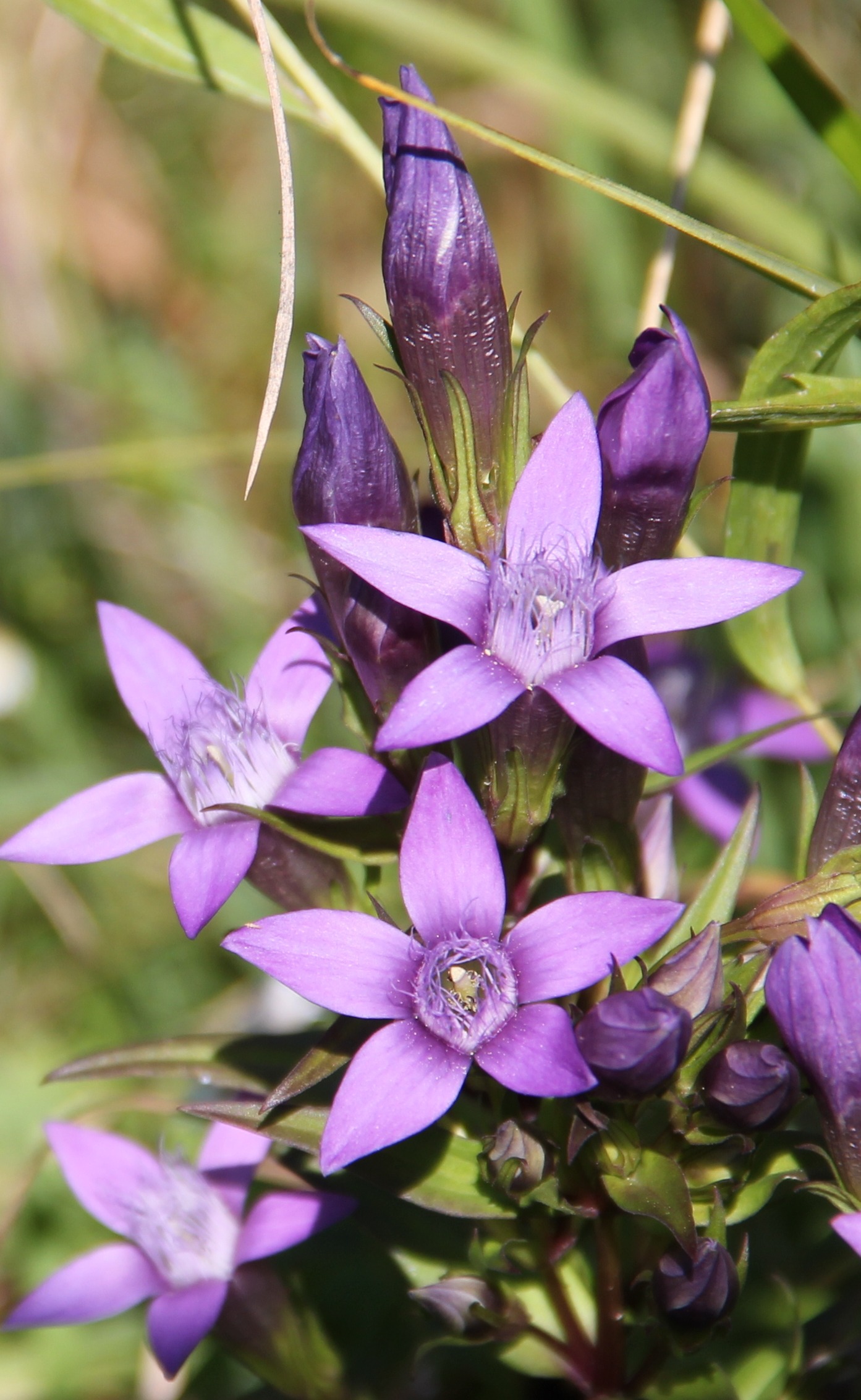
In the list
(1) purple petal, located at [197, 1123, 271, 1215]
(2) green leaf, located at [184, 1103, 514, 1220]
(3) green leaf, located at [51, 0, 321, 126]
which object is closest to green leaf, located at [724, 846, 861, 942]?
(2) green leaf, located at [184, 1103, 514, 1220]

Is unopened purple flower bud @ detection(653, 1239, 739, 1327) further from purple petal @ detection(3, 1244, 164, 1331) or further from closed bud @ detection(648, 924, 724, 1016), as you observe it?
purple petal @ detection(3, 1244, 164, 1331)

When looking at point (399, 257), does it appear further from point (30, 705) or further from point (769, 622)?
point (30, 705)

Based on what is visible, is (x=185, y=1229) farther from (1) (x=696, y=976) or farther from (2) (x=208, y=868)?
(1) (x=696, y=976)

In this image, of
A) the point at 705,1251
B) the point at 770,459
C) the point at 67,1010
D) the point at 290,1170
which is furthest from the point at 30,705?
the point at 705,1251

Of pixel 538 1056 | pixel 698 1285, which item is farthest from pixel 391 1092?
pixel 698 1285

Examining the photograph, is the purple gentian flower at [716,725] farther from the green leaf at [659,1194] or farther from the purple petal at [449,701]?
the purple petal at [449,701]
